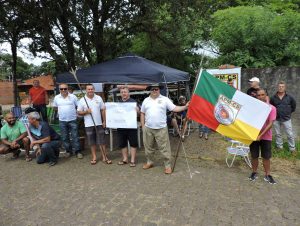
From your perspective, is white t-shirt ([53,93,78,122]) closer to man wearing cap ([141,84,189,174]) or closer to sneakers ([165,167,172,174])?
man wearing cap ([141,84,189,174])

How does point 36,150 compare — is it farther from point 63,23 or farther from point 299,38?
point 299,38

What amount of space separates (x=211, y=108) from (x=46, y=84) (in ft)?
147

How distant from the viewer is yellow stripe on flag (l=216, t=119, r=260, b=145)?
5102 mm

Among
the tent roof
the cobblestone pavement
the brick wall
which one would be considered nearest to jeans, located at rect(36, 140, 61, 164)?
the cobblestone pavement

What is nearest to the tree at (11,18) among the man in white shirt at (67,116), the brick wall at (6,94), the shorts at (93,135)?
the man in white shirt at (67,116)

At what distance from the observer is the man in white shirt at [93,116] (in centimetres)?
659

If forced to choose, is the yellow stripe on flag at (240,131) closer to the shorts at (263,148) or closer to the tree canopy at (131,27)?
the shorts at (263,148)

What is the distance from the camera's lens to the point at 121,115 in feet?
21.1

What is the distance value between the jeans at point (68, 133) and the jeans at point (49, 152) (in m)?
0.39

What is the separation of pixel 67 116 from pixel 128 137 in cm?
166

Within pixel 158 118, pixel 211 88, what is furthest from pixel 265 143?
Answer: pixel 158 118

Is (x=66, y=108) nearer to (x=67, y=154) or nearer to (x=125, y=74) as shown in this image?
(x=67, y=154)

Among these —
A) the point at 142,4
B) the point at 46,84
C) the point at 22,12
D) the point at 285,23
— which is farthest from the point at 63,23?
the point at 46,84

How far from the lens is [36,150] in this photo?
7078mm
